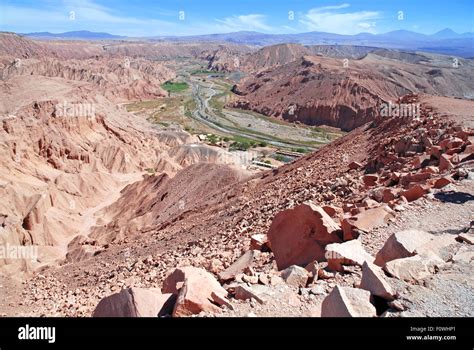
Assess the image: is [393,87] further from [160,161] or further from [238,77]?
[238,77]

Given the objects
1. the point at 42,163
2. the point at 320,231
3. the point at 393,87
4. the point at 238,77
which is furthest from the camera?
the point at 238,77

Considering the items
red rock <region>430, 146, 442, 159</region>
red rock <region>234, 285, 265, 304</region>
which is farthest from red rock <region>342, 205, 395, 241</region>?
red rock <region>430, 146, 442, 159</region>

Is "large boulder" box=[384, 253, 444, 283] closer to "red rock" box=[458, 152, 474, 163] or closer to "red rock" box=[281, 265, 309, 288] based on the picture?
"red rock" box=[281, 265, 309, 288]

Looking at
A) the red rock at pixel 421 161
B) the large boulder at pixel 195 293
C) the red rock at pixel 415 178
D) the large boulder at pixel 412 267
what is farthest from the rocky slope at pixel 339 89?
the large boulder at pixel 195 293

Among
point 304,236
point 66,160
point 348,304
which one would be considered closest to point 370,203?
point 304,236

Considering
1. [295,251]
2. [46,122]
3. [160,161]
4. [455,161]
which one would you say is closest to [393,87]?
[160,161]

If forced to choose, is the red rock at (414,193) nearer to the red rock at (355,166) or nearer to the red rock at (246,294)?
the red rock at (246,294)
